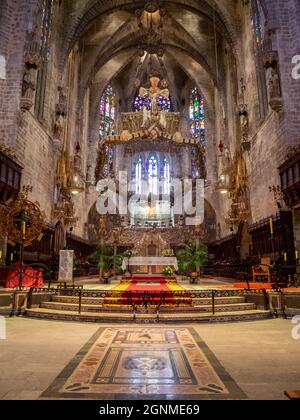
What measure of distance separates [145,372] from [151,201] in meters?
28.6

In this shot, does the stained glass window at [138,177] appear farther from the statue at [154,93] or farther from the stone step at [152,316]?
the stone step at [152,316]

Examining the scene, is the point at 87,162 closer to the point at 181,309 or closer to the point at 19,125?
the point at 19,125

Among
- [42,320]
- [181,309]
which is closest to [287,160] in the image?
[181,309]

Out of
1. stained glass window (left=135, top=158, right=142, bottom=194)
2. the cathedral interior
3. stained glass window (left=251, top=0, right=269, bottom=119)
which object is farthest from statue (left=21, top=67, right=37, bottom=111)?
stained glass window (left=135, top=158, right=142, bottom=194)

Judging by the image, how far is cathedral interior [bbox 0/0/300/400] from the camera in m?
3.88

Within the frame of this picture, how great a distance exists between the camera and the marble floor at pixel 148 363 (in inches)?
110

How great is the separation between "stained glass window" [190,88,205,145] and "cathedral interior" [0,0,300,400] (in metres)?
0.18

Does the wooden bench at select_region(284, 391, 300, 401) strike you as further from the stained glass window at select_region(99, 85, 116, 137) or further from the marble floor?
the stained glass window at select_region(99, 85, 116, 137)

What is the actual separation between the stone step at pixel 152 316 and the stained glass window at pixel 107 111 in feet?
80.8

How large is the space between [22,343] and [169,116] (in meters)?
13.7

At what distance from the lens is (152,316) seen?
6.69 metres

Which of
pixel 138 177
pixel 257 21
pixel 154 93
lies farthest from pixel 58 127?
pixel 138 177

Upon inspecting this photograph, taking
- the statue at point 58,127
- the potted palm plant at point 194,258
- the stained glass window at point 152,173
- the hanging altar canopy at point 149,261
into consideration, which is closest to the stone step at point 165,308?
the potted palm plant at point 194,258

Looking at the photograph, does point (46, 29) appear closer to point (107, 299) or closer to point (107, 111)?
point (107, 111)
